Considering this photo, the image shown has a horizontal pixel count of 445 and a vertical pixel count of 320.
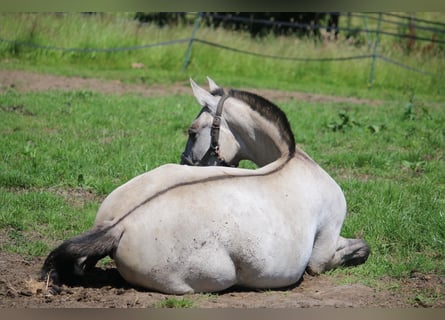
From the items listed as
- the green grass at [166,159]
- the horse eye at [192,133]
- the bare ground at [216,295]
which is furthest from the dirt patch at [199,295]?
the horse eye at [192,133]

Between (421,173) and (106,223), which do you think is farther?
(421,173)

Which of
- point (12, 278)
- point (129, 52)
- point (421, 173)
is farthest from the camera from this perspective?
point (129, 52)

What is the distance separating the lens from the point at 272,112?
5742mm

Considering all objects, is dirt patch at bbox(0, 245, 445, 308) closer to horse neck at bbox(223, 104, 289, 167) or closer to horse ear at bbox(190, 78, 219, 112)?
horse neck at bbox(223, 104, 289, 167)

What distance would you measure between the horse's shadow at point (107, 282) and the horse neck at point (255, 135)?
3.67 feet

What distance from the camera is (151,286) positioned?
15.2 feet

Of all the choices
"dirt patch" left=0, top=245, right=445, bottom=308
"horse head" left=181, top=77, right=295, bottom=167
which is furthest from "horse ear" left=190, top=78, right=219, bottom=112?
"dirt patch" left=0, top=245, right=445, bottom=308

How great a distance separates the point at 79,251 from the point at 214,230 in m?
0.84

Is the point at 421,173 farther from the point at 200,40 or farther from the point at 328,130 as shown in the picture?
the point at 200,40

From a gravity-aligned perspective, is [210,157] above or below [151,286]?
above

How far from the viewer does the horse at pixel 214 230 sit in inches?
177

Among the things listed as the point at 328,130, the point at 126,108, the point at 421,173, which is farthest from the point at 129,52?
the point at 421,173

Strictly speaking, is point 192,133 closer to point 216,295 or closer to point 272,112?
point 272,112

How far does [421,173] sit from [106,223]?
5.09 meters
